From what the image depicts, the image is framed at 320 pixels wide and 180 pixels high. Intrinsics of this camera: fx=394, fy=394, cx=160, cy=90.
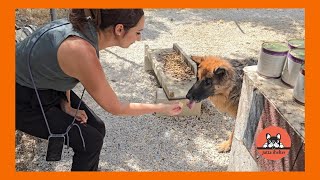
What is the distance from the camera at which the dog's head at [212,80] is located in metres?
4.71

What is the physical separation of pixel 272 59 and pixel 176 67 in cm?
290

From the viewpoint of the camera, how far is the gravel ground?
4.58m

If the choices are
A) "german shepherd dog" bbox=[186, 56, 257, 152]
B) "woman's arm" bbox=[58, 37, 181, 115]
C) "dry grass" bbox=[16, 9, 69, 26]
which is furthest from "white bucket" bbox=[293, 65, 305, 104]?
"dry grass" bbox=[16, 9, 69, 26]

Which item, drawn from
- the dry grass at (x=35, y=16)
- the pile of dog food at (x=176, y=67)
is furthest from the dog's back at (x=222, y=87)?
the dry grass at (x=35, y=16)

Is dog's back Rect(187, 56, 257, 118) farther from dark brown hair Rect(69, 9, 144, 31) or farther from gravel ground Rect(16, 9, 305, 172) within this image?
dark brown hair Rect(69, 9, 144, 31)

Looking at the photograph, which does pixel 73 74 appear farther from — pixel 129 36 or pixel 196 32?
pixel 196 32

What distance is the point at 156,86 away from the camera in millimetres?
6312

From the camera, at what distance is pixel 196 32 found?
8.72 metres

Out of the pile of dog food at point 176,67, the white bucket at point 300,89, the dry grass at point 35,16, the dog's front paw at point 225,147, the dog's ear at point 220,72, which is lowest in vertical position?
the dog's front paw at point 225,147

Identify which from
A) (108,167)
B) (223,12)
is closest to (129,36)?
(108,167)

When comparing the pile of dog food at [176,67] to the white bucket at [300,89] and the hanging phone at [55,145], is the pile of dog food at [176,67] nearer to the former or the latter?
the white bucket at [300,89]

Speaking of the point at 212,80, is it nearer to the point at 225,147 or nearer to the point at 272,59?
the point at 225,147

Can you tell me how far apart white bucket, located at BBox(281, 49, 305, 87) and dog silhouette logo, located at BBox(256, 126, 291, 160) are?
46 cm

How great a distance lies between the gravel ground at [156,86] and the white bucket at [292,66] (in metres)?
1.65
